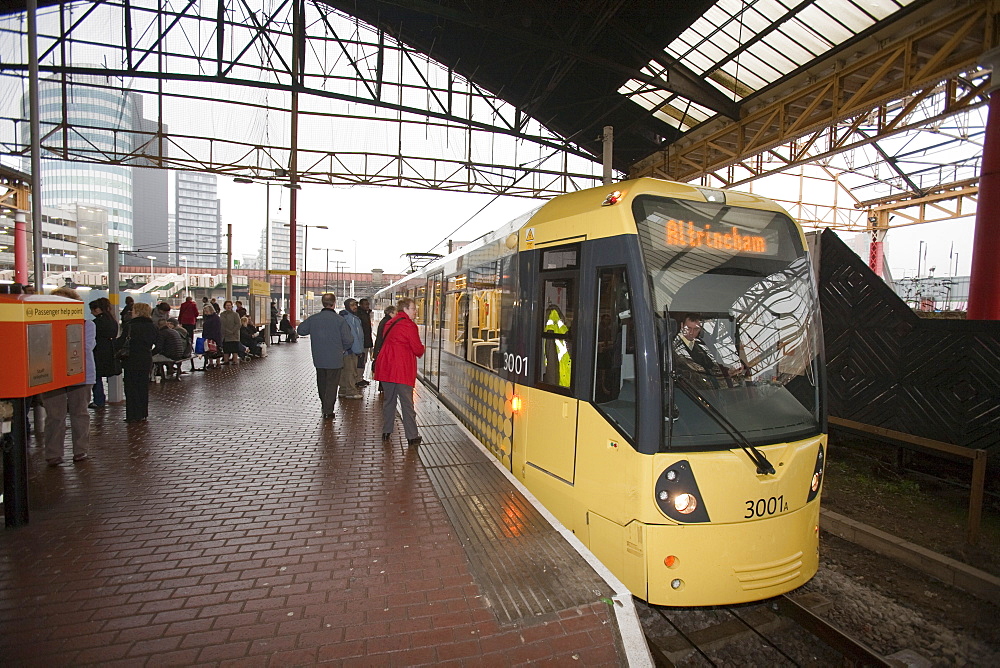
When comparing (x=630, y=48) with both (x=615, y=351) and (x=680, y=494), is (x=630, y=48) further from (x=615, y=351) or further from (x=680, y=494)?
(x=680, y=494)

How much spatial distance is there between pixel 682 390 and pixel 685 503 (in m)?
0.78

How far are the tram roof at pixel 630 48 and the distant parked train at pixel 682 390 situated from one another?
28.9 feet

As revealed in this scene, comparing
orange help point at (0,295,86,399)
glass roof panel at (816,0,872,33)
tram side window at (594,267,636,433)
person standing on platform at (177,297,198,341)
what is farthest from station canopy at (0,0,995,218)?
orange help point at (0,295,86,399)

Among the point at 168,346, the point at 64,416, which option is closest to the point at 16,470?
the point at 64,416

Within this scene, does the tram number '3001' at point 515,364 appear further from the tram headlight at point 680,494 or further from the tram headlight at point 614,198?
the tram headlight at point 680,494

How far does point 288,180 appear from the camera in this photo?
19766 mm

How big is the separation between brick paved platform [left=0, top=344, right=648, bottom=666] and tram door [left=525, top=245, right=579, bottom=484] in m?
0.50

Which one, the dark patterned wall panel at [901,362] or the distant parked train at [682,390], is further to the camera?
the dark patterned wall panel at [901,362]

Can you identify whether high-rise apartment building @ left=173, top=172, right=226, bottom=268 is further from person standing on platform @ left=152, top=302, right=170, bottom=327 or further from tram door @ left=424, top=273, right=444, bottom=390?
tram door @ left=424, top=273, right=444, bottom=390

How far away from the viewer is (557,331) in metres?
4.85

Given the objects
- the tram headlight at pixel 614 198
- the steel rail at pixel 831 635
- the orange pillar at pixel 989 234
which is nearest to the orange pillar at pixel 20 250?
the tram headlight at pixel 614 198

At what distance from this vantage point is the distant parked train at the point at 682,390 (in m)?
3.80

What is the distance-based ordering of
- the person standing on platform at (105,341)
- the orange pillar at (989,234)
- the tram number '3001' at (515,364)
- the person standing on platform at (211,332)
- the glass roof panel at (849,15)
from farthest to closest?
1. the person standing on platform at (211,332)
2. the glass roof panel at (849,15)
3. the orange pillar at (989,234)
4. the person standing on platform at (105,341)
5. the tram number '3001' at (515,364)

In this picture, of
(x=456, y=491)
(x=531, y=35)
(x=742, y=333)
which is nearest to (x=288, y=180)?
(x=531, y=35)
